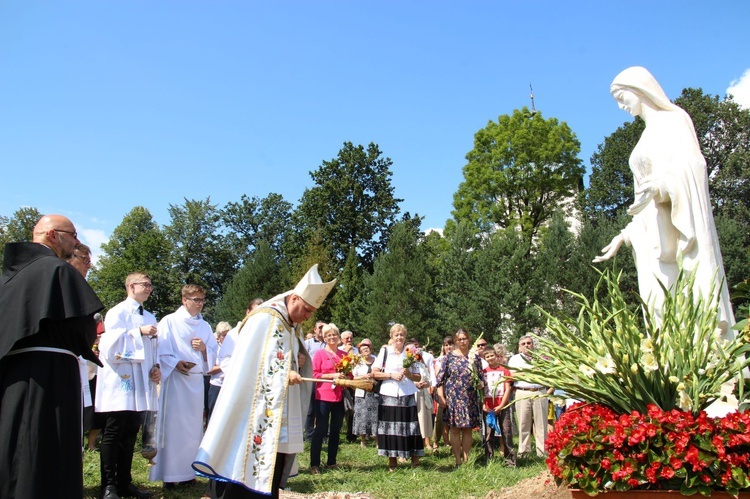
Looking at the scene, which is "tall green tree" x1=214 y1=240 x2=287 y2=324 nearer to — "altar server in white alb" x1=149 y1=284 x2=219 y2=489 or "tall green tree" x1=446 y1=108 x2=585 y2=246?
"tall green tree" x1=446 y1=108 x2=585 y2=246

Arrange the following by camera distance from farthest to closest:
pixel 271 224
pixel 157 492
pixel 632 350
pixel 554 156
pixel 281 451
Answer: pixel 271 224 → pixel 554 156 → pixel 157 492 → pixel 281 451 → pixel 632 350

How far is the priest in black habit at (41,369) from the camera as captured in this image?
3.61 metres

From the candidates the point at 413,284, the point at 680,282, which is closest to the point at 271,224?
the point at 413,284

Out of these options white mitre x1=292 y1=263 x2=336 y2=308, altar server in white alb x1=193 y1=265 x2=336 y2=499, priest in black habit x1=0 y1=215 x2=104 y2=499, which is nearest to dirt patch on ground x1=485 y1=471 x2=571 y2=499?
altar server in white alb x1=193 y1=265 x2=336 y2=499

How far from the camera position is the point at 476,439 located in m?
12.6

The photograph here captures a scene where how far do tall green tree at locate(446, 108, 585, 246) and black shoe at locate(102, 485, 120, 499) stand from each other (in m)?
30.9

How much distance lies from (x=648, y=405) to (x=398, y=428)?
593 cm

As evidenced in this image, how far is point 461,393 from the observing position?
9.47 m

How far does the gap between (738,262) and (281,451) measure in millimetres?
29850

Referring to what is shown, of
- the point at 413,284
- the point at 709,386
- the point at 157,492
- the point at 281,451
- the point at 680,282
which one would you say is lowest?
the point at 157,492

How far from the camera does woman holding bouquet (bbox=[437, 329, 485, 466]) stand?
9352mm

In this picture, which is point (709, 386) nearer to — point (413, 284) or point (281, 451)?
point (281, 451)

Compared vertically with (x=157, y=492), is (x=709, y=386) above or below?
above

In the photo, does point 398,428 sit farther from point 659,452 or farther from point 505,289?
point 505,289
